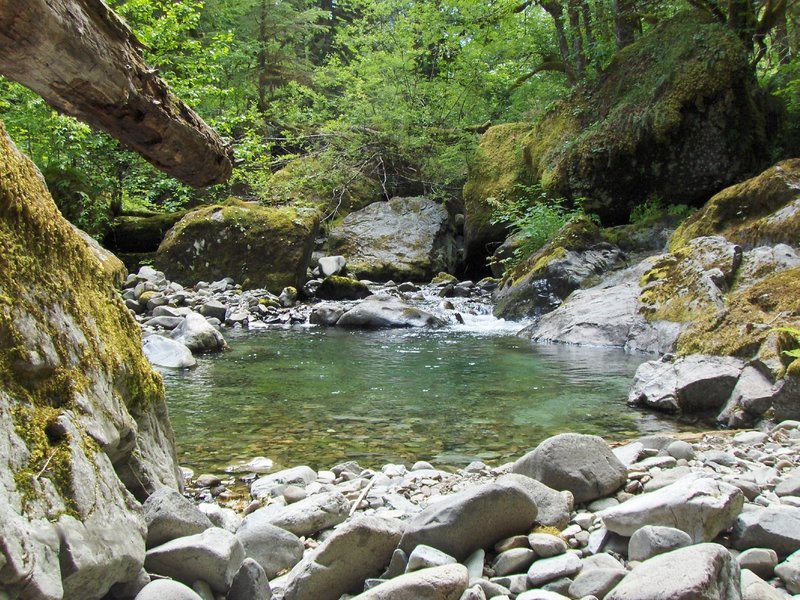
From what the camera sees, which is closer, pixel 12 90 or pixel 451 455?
pixel 451 455

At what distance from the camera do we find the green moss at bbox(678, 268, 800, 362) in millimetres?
5832

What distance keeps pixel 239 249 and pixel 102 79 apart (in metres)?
14.3

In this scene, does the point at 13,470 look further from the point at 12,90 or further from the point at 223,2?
the point at 223,2

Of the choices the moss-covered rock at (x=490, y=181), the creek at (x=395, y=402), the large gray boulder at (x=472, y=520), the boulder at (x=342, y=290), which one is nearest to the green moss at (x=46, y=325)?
the large gray boulder at (x=472, y=520)

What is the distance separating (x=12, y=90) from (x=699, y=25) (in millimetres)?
13527

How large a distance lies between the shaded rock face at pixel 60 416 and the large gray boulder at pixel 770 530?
83.3 inches

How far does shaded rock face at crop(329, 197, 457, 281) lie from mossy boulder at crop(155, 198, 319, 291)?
2695 mm

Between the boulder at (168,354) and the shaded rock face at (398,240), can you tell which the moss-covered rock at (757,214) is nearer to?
the boulder at (168,354)

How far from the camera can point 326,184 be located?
2042cm

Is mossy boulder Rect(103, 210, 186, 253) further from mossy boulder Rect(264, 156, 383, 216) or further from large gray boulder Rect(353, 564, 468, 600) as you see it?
large gray boulder Rect(353, 564, 468, 600)

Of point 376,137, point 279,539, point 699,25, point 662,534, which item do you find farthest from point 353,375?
point 376,137

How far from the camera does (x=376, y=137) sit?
20766 mm

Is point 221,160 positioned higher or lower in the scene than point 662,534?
higher

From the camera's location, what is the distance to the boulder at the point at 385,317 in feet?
40.4
